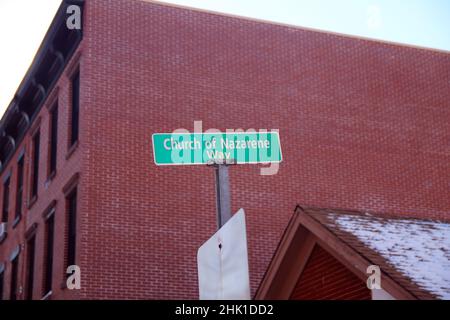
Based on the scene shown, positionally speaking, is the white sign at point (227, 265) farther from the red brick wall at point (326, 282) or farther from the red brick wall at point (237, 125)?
the red brick wall at point (237, 125)

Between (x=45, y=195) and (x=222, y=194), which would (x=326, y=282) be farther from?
(x=45, y=195)

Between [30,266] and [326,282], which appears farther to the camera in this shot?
[30,266]

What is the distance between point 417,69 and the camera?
1019 inches

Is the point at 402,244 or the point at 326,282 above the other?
the point at 402,244

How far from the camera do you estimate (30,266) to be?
82.7 feet

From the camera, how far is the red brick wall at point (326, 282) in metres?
13.0

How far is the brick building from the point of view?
20672 millimetres

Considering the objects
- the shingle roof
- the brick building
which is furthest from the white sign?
the brick building

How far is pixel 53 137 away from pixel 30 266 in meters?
4.09

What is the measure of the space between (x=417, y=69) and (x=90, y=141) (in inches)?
437

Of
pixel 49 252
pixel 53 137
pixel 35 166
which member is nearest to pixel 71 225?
pixel 49 252

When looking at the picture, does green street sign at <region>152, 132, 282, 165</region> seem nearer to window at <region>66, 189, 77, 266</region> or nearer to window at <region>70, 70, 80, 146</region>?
window at <region>66, 189, 77, 266</region>

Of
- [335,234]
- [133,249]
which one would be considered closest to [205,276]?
[335,234]

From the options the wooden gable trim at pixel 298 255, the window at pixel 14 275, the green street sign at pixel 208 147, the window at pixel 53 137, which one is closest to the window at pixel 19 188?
Answer: the window at pixel 14 275
